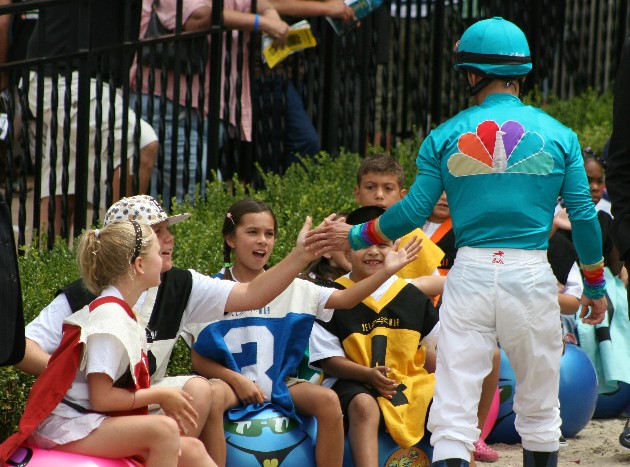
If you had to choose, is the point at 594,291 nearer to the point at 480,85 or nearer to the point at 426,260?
the point at 480,85

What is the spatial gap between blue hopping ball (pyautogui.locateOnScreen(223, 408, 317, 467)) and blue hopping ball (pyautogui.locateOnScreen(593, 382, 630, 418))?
2.99 m

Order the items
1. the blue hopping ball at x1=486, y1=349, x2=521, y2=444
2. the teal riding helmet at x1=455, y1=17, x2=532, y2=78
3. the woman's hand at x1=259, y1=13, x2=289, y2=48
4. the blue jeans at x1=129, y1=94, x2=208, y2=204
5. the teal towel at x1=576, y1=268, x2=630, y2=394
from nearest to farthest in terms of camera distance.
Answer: the teal riding helmet at x1=455, y1=17, x2=532, y2=78, the blue hopping ball at x1=486, y1=349, x2=521, y2=444, the teal towel at x1=576, y1=268, x2=630, y2=394, the blue jeans at x1=129, y1=94, x2=208, y2=204, the woman's hand at x1=259, y1=13, x2=289, y2=48

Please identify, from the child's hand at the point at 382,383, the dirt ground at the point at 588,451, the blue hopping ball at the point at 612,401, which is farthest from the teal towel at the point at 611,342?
the child's hand at the point at 382,383

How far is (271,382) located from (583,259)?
162 centimetres

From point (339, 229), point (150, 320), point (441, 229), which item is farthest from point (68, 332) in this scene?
point (441, 229)

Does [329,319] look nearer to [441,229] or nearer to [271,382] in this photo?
[271,382]

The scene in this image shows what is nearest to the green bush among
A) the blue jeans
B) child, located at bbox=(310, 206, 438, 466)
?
the blue jeans

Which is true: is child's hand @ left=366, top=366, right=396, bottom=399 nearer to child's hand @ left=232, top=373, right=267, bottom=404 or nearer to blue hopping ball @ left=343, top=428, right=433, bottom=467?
blue hopping ball @ left=343, top=428, right=433, bottom=467

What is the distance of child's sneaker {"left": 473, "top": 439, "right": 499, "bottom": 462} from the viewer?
260 inches

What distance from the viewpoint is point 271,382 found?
5.80m

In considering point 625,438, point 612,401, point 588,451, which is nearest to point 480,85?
point 625,438

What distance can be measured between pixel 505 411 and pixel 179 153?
127 inches

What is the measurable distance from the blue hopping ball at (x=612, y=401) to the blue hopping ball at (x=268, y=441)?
299 centimetres

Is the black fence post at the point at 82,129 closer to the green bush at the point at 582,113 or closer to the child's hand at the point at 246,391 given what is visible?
the child's hand at the point at 246,391
